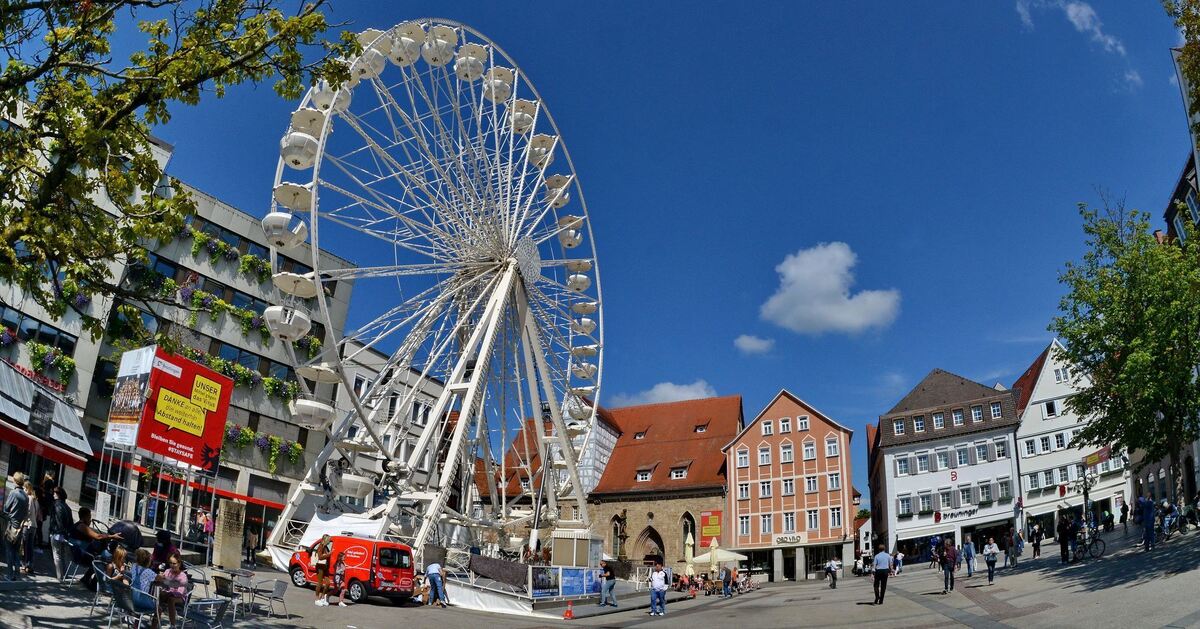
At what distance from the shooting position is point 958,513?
184 feet

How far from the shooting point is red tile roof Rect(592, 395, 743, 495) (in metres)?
62.0

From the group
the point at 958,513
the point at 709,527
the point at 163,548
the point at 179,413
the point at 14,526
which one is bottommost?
the point at 709,527

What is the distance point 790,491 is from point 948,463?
1075cm

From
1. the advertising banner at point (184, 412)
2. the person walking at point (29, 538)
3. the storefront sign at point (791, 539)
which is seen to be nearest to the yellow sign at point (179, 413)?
the advertising banner at point (184, 412)

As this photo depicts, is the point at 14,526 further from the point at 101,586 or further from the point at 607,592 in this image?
the point at 607,592

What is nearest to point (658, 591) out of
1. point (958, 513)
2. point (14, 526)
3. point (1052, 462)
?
point (14, 526)

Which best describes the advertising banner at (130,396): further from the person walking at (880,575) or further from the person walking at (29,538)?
the person walking at (880,575)

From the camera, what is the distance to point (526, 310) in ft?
108

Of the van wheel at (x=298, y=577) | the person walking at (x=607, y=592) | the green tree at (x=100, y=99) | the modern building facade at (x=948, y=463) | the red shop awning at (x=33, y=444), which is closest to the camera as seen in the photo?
the green tree at (x=100, y=99)

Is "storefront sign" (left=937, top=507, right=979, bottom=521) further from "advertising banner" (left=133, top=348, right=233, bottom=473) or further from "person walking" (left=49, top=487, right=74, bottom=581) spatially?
"person walking" (left=49, top=487, right=74, bottom=581)

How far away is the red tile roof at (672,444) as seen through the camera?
62.0 m

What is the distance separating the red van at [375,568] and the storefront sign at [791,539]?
38.6 metres

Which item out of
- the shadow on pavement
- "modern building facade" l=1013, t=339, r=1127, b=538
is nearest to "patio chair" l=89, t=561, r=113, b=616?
the shadow on pavement

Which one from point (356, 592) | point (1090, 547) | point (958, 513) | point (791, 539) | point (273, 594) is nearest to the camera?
point (273, 594)
